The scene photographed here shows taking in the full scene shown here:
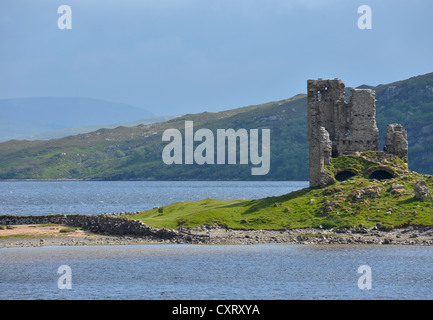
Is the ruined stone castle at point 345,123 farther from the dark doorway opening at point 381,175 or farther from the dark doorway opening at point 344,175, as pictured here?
the dark doorway opening at point 381,175

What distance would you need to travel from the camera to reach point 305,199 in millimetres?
73375

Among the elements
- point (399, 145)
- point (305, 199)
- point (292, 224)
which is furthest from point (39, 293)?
point (399, 145)

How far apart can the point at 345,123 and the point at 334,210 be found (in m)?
18.8

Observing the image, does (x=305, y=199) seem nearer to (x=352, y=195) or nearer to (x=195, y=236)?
(x=352, y=195)

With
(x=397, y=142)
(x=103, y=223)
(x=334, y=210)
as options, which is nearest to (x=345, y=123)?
(x=397, y=142)

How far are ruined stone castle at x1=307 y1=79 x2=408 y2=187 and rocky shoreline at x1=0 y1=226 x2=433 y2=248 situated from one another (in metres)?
13.2

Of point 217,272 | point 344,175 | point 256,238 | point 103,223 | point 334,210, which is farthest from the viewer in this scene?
point 344,175

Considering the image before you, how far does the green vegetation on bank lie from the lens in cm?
6694

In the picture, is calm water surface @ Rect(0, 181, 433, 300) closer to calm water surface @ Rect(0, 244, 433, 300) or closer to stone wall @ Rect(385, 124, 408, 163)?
calm water surface @ Rect(0, 244, 433, 300)

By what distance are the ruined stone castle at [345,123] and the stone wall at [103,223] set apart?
19.8 meters

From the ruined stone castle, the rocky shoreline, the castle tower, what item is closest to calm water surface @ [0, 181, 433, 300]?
the rocky shoreline

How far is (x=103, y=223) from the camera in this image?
7269cm

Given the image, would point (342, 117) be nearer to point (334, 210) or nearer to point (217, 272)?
point (334, 210)

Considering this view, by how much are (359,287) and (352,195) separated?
26626mm
